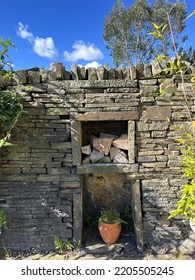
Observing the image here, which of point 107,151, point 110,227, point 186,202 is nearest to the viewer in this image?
point 186,202

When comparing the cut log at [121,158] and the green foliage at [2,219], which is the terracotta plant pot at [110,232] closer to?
the cut log at [121,158]

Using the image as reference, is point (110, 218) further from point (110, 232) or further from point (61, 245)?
point (61, 245)

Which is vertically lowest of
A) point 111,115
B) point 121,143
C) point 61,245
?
point 61,245

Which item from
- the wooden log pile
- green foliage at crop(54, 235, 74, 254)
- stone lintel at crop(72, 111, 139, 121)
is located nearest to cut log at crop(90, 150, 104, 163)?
the wooden log pile

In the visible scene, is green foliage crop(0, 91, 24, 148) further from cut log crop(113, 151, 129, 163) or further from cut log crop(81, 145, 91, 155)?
cut log crop(113, 151, 129, 163)

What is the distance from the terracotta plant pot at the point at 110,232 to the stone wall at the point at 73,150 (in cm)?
37

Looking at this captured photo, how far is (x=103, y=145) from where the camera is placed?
9.16ft

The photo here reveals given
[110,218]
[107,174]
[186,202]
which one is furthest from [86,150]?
[186,202]

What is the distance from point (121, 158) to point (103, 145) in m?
0.31

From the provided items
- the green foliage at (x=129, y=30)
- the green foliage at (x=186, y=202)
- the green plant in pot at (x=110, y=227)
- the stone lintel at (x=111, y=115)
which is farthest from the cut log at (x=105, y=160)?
the green foliage at (x=129, y=30)

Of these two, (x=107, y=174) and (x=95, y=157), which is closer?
(x=95, y=157)

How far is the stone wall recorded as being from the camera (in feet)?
8.37

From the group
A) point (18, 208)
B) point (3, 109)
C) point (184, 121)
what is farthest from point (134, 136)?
point (18, 208)

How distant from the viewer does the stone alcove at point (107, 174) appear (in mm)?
2596
